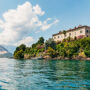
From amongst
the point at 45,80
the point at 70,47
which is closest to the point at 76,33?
the point at 70,47

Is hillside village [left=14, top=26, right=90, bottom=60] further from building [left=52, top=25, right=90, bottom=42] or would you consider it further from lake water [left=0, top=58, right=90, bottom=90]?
lake water [left=0, top=58, right=90, bottom=90]

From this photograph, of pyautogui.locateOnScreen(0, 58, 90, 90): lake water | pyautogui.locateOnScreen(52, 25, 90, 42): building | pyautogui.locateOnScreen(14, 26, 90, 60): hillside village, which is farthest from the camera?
pyautogui.locateOnScreen(52, 25, 90, 42): building

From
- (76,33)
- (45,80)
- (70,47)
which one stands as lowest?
(45,80)

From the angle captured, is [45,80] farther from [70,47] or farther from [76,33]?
[76,33]

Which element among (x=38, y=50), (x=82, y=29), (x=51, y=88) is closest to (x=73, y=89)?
(x=51, y=88)

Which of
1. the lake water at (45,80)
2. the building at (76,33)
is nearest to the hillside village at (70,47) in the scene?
the building at (76,33)

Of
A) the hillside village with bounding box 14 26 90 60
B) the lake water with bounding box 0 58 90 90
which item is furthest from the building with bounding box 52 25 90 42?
the lake water with bounding box 0 58 90 90

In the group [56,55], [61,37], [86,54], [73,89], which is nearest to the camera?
[73,89]

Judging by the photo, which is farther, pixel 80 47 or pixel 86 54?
pixel 80 47

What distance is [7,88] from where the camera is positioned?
10586 millimetres

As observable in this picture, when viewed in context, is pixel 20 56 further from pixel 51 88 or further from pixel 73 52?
pixel 51 88

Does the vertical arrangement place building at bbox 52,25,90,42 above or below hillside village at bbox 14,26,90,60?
above

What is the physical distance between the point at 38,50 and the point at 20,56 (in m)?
22.3

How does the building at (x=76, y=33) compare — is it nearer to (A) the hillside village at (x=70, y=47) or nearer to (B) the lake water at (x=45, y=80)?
(A) the hillside village at (x=70, y=47)
